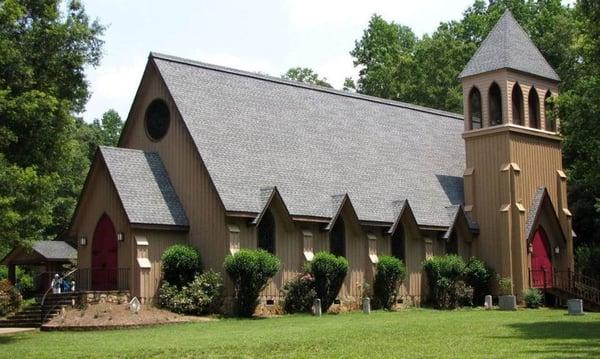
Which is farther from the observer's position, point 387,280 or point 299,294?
point 387,280

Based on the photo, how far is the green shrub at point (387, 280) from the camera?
38375 mm

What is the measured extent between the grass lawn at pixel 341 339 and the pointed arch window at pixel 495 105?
1485 cm

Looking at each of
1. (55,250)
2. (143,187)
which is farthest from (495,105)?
(55,250)

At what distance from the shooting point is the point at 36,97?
2756 centimetres

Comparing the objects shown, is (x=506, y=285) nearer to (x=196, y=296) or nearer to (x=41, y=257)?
(x=196, y=296)

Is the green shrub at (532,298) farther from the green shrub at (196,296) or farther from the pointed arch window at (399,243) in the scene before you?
the green shrub at (196,296)

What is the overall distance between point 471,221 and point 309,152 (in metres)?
9.28

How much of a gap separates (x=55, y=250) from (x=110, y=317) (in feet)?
88.0

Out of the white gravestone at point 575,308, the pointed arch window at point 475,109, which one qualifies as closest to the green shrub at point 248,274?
the white gravestone at point 575,308

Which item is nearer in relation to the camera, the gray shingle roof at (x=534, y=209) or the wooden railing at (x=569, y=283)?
the wooden railing at (x=569, y=283)

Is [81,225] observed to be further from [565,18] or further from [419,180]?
[565,18]

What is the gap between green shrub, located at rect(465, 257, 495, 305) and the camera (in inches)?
1655

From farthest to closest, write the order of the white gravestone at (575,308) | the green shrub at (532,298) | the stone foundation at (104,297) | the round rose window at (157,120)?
the green shrub at (532,298), the round rose window at (157,120), the stone foundation at (104,297), the white gravestone at (575,308)

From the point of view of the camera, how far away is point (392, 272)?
38.5m
